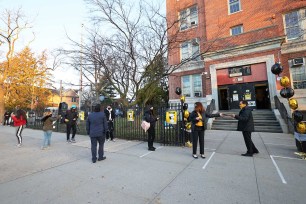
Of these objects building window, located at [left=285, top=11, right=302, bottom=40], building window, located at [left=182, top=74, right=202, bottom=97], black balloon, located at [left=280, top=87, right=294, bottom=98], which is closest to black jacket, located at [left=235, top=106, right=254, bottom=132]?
black balloon, located at [left=280, top=87, right=294, bottom=98]

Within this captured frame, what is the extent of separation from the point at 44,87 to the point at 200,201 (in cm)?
3165

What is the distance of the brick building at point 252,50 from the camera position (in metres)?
12.6

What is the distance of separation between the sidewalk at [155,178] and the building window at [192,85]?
12.0 meters

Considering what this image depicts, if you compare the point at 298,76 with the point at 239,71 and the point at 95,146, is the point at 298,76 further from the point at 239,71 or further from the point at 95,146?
the point at 95,146

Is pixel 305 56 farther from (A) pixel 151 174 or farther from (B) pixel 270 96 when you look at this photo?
(A) pixel 151 174

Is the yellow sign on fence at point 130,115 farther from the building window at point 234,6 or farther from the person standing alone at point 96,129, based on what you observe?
the building window at point 234,6

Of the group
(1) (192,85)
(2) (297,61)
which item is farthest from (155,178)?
(2) (297,61)

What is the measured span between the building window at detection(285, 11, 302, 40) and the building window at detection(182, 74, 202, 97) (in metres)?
8.32

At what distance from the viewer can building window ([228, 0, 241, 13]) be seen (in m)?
16.2

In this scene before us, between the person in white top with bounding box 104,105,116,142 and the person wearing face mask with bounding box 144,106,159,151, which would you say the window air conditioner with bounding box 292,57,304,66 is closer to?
the person wearing face mask with bounding box 144,106,159,151

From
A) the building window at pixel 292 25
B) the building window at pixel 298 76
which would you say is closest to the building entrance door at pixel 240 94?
the building window at pixel 298 76

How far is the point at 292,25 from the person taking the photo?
556 inches

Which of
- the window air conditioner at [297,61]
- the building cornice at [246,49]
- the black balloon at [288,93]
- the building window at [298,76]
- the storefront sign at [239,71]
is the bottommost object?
the black balloon at [288,93]

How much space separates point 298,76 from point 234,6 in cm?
899
